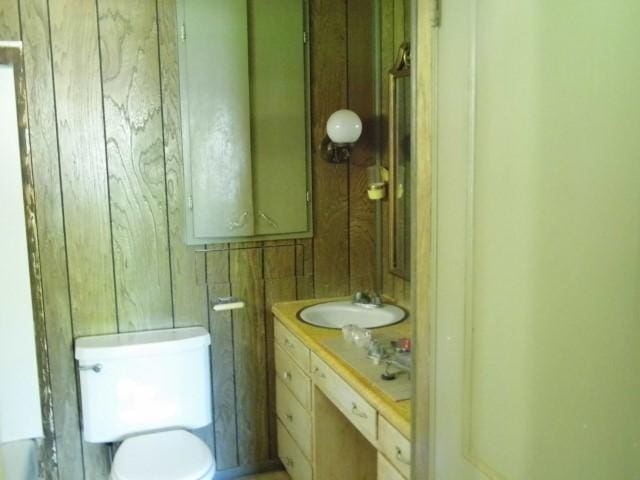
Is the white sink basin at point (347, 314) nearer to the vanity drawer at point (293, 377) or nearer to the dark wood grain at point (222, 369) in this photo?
the vanity drawer at point (293, 377)

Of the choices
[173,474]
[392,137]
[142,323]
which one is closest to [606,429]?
[173,474]

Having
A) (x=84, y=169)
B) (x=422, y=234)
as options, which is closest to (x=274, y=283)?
(x=84, y=169)

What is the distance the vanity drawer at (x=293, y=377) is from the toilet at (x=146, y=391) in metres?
0.32

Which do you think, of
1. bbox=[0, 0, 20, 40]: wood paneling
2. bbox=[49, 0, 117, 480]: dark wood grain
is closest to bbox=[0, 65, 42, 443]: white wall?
bbox=[49, 0, 117, 480]: dark wood grain

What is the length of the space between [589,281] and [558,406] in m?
0.19

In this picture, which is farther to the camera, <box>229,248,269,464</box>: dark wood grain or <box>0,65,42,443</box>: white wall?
<box>229,248,269,464</box>: dark wood grain

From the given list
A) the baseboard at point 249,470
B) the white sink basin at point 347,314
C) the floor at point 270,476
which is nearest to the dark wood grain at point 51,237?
the baseboard at point 249,470

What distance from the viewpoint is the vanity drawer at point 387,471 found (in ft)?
4.98

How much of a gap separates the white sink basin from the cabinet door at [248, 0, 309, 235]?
37 cm

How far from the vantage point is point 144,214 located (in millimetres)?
2369

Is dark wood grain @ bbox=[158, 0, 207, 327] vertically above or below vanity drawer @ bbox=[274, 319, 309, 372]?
above

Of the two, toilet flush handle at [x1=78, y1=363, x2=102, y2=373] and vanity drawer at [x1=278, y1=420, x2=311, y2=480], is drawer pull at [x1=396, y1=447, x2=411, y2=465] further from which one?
toilet flush handle at [x1=78, y1=363, x2=102, y2=373]

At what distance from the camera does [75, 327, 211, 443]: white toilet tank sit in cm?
222

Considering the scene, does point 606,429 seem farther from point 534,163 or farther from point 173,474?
point 173,474
